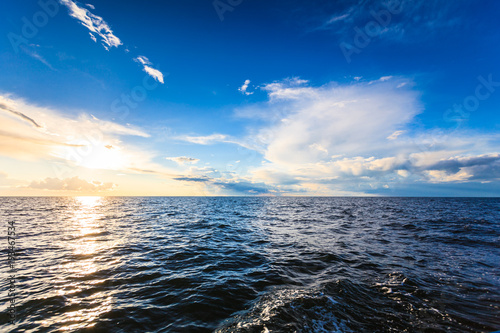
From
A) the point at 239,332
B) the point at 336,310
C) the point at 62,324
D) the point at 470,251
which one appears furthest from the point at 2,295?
the point at 470,251

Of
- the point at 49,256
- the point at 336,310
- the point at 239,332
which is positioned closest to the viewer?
the point at 239,332

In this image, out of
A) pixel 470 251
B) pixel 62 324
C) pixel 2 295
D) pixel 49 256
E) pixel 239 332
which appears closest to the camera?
pixel 239 332

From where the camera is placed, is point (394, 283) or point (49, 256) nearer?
point (394, 283)

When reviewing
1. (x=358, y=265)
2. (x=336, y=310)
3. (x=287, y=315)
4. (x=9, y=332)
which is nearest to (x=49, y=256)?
(x=9, y=332)

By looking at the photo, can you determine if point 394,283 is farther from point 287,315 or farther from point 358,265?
point 287,315

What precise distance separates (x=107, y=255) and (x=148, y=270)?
439 cm

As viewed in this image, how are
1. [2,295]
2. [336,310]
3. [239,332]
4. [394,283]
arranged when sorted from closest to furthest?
[239,332] → [336,310] → [2,295] → [394,283]

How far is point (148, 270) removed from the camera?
34.1ft

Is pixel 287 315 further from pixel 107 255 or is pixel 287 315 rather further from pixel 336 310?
pixel 107 255

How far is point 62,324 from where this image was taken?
20.1 feet

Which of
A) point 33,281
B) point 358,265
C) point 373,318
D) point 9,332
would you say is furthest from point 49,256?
point 358,265

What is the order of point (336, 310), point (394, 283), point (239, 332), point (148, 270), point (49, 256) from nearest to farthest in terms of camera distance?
point (239, 332), point (336, 310), point (394, 283), point (148, 270), point (49, 256)

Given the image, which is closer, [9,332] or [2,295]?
[9,332]

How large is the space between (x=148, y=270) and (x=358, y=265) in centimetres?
1124
